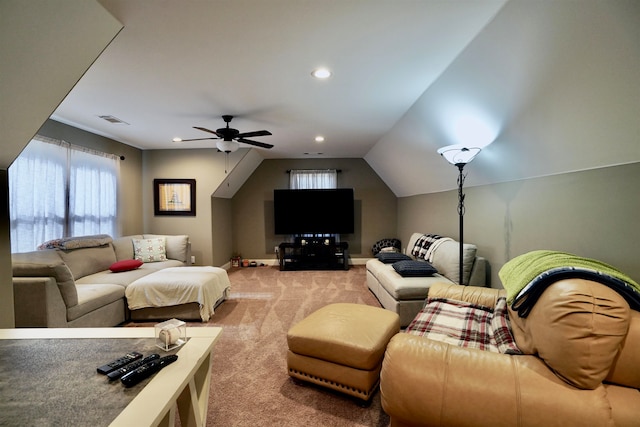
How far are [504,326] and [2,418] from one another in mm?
2321

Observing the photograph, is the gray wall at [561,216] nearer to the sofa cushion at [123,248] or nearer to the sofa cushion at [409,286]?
the sofa cushion at [409,286]

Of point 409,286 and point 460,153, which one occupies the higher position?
point 460,153

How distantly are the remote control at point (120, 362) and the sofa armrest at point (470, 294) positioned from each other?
2.22m

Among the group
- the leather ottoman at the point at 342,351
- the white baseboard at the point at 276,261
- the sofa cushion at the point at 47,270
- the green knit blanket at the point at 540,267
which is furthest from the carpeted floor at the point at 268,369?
the white baseboard at the point at 276,261

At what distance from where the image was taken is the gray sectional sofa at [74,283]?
2436mm

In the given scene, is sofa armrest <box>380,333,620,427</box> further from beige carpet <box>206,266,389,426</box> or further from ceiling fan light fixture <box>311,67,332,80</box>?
ceiling fan light fixture <box>311,67,332,80</box>

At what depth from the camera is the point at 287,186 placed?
655cm

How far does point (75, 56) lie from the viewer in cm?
165

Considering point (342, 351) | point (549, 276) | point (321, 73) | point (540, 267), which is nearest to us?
point (549, 276)

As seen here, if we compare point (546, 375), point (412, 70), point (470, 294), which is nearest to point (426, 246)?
point (470, 294)

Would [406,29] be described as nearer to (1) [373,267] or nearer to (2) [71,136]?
(1) [373,267]

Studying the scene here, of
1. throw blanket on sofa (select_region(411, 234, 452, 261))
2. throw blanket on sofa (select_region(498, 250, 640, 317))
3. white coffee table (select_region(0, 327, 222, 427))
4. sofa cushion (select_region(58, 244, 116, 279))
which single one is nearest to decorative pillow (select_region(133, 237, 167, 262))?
sofa cushion (select_region(58, 244, 116, 279))

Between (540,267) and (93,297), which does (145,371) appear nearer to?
(540,267)

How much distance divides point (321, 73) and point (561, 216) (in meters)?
2.21
